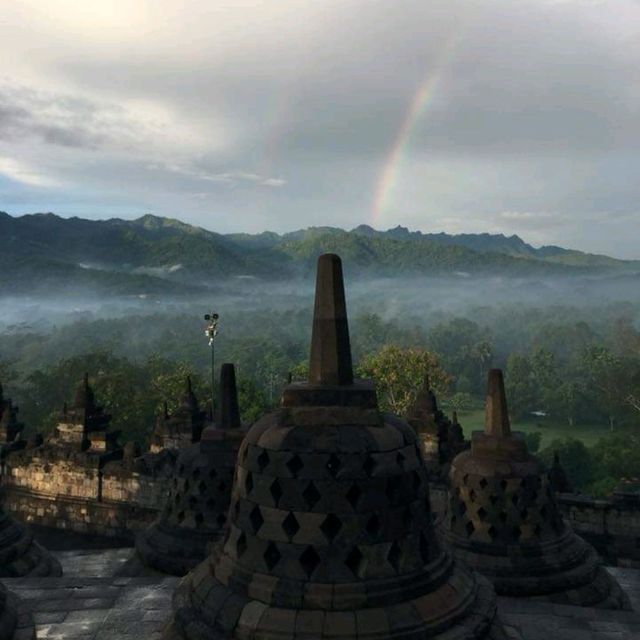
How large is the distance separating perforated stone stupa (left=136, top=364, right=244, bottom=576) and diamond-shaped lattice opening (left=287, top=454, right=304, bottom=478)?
585 cm

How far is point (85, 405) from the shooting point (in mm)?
23141

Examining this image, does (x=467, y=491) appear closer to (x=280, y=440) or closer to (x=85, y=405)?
(x=280, y=440)

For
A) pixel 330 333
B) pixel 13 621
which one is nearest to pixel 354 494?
pixel 330 333

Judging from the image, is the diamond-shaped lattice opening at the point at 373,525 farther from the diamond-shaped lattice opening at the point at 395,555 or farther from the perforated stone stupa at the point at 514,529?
the perforated stone stupa at the point at 514,529

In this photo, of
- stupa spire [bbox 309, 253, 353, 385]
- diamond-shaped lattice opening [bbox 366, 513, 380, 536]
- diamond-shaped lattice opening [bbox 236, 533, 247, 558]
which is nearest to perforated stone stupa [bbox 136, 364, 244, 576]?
stupa spire [bbox 309, 253, 353, 385]

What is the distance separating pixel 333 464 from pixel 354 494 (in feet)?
1.15

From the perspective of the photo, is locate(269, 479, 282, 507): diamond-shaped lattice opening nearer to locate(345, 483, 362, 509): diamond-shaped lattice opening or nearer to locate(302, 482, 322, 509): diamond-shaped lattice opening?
locate(302, 482, 322, 509): diamond-shaped lattice opening

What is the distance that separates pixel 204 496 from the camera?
12055mm

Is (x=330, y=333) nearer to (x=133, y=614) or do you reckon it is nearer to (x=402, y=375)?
(x=133, y=614)

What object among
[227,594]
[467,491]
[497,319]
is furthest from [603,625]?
[497,319]

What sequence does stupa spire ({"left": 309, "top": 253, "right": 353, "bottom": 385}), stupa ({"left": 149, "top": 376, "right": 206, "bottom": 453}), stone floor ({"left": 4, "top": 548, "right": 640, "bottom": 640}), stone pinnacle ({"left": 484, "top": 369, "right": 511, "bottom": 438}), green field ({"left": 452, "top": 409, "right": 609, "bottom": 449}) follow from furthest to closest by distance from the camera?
green field ({"left": 452, "top": 409, "right": 609, "bottom": 449}) < stupa ({"left": 149, "top": 376, "right": 206, "bottom": 453}) < stone pinnacle ({"left": 484, "top": 369, "right": 511, "bottom": 438}) < stone floor ({"left": 4, "top": 548, "right": 640, "bottom": 640}) < stupa spire ({"left": 309, "top": 253, "right": 353, "bottom": 385})

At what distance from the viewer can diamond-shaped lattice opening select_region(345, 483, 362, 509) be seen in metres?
5.80

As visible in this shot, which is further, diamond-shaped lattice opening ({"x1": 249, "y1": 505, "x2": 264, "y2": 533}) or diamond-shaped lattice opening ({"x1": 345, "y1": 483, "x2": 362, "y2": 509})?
diamond-shaped lattice opening ({"x1": 249, "y1": 505, "x2": 264, "y2": 533})

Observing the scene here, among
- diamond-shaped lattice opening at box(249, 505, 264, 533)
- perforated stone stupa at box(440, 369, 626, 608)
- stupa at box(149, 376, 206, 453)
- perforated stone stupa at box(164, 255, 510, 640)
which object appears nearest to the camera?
perforated stone stupa at box(164, 255, 510, 640)
